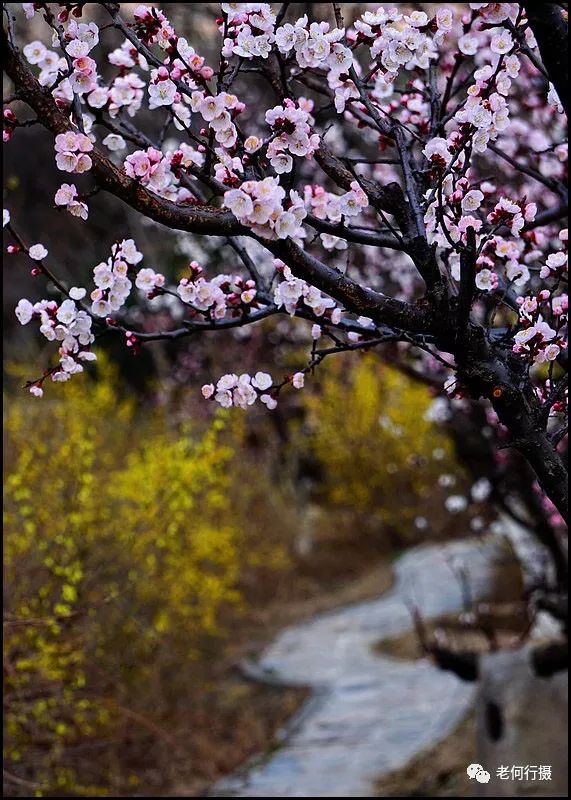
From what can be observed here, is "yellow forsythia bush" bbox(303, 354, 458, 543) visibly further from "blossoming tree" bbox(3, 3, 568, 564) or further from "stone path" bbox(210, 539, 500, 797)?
"blossoming tree" bbox(3, 3, 568, 564)

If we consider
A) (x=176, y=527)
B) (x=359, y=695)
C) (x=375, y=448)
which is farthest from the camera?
(x=375, y=448)

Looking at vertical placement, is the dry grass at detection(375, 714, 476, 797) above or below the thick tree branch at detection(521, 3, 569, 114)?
below

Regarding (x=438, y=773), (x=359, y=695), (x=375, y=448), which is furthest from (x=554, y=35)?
(x=375, y=448)

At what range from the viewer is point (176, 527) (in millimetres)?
6766

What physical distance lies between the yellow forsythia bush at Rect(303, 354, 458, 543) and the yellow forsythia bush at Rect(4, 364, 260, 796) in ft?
13.9

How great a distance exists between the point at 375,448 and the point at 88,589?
7.99 metres

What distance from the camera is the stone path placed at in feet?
19.9

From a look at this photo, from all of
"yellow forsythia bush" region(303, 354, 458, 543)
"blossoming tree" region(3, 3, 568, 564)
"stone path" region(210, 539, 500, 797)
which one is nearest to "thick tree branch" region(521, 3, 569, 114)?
"blossoming tree" region(3, 3, 568, 564)

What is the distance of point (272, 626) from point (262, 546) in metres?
1.19

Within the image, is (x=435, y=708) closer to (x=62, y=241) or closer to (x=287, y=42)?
(x=287, y=42)

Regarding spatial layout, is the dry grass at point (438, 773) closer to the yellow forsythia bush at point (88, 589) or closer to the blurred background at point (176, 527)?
the blurred background at point (176, 527)

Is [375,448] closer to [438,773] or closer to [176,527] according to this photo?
[176,527]

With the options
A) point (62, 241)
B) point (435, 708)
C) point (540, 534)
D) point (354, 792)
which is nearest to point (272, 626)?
Answer: point (435, 708)

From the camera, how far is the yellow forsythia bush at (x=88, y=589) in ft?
16.4
